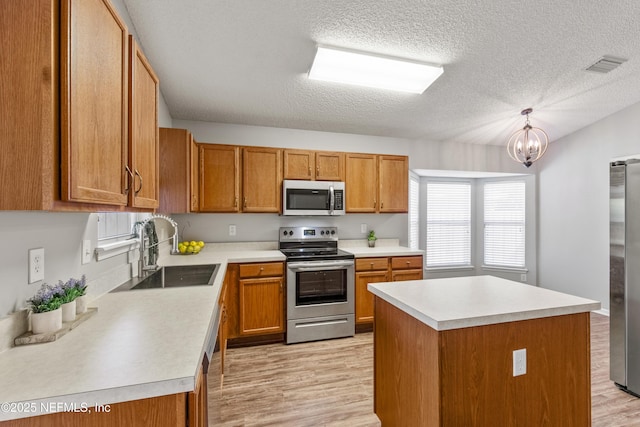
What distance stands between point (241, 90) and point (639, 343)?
3.82 meters

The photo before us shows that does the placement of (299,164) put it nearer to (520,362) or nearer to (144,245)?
(144,245)

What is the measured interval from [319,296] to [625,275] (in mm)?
2508

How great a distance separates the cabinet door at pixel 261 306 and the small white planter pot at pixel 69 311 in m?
1.79

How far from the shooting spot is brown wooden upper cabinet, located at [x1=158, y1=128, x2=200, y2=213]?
251 centimetres

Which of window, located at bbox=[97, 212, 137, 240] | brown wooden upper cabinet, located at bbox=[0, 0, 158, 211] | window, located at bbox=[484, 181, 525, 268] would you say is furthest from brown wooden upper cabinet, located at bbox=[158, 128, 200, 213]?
window, located at bbox=[484, 181, 525, 268]

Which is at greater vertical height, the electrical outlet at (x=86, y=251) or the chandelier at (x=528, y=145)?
the chandelier at (x=528, y=145)

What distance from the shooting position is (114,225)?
6.03 ft

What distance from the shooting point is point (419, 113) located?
3.42 m

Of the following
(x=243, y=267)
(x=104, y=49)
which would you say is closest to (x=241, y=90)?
(x=243, y=267)

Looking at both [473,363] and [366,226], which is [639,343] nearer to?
[473,363]

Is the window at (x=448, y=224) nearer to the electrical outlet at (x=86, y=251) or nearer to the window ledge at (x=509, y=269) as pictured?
the window ledge at (x=509, y=269)

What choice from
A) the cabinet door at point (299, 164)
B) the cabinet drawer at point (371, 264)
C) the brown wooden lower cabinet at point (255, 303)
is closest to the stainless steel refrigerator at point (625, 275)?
the cabinet drawer at point (371, 264)

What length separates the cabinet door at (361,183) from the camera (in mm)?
3607

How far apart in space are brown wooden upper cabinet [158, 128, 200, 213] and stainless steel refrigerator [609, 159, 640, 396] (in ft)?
11.3
